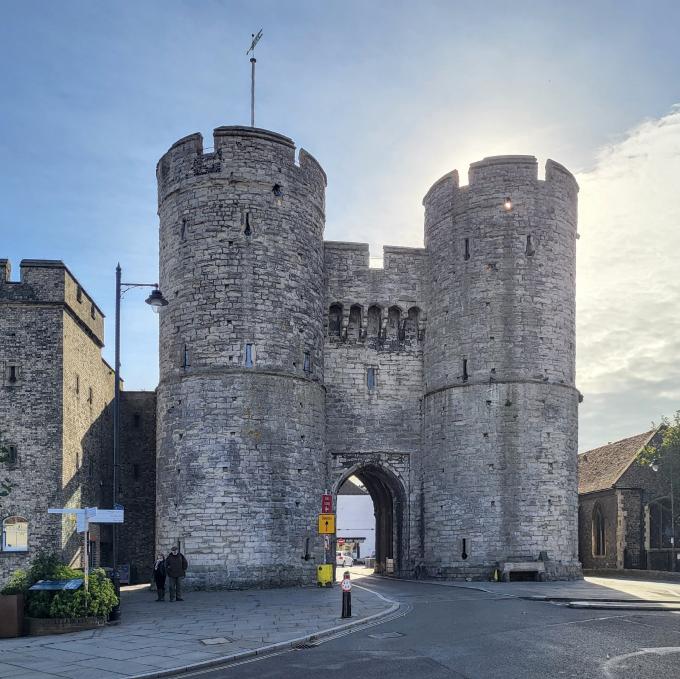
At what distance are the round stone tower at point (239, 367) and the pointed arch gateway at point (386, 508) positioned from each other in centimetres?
346

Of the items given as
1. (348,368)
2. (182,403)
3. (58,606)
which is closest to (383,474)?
(348,368)

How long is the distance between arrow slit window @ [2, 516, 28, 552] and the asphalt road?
530 inches

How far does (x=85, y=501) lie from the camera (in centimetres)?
2902

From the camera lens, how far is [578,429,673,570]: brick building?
3941 cm

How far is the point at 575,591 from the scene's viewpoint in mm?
23312

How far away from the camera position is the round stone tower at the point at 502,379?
2816 centimetres

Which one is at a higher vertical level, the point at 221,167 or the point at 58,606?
the point at 221,167

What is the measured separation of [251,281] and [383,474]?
957 centimetres

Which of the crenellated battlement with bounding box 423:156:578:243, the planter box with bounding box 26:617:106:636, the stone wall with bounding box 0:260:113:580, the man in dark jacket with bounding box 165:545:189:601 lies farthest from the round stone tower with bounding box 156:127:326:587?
the planter box with bounding box 26:617:106:636

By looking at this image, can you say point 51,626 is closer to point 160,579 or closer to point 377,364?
point 160,579

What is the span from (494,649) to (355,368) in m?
18.9

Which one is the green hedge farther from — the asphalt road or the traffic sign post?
the traffic sign post

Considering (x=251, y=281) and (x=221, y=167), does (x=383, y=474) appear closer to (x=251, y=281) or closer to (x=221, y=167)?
(x=251, y=281)

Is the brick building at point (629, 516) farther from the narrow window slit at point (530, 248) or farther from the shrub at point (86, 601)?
the shrub at point (86, 601)
